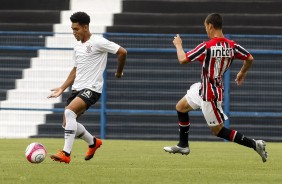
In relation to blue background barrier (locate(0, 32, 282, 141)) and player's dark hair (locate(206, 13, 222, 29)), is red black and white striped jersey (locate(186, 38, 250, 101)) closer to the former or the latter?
player's dark hair (locate(206, 13, 222, 29))

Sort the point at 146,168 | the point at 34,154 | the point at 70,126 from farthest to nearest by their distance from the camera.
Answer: the point at 70,126, the point at 34,154, the point at 146,168

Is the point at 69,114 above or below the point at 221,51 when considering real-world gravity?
below

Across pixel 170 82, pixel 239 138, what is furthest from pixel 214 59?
pixel 170 82

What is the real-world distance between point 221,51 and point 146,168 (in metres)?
1.61

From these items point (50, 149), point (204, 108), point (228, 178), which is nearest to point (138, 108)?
point (50, 149)

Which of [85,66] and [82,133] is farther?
[82,133]

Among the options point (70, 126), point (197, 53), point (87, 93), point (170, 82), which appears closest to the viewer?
point (70, 126)

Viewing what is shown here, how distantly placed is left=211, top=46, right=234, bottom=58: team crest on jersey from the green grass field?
1.16 meters

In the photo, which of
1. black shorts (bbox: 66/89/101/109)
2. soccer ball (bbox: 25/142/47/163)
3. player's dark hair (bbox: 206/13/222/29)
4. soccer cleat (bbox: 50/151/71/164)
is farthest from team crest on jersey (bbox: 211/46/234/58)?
soccer ball (bbox: 25/142/47/163)

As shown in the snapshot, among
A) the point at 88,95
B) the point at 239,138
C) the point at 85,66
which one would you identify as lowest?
the point at 239,138

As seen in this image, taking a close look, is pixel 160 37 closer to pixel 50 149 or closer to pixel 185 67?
pixel 185 67

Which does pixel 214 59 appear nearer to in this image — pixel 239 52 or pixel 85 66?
pixel 239 52

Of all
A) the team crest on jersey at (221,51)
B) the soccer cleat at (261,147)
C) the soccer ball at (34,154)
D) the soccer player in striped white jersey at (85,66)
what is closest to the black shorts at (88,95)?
the soccer player in striped white jersey at (85,66)

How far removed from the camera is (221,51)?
10758 mm
